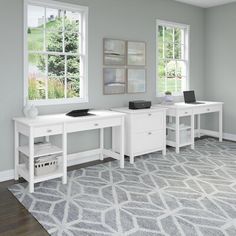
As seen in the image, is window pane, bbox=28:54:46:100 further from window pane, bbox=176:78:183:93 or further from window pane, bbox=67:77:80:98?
window pane, bbox=176:78:183:93

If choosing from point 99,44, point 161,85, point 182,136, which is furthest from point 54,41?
point 182,136

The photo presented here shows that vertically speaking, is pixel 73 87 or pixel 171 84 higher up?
pixel 171 84

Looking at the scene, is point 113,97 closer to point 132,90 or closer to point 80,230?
point 132,90

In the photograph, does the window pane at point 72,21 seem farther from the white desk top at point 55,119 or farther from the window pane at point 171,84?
the window pane at point 171,84

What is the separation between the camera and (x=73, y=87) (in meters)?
4.33

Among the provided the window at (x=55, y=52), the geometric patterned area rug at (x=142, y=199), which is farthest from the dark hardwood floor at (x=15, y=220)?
the window at (x=55, y=52)

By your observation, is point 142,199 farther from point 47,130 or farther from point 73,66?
point 73,66

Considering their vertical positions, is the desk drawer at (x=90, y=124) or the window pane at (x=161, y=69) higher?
the window pane at (x=161, y=69)

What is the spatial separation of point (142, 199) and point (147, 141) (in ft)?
5.03

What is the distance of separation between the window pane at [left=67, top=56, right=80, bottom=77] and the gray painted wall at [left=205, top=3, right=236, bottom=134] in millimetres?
3110

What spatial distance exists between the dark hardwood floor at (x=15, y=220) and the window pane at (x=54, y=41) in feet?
6.68

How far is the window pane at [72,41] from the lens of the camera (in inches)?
166

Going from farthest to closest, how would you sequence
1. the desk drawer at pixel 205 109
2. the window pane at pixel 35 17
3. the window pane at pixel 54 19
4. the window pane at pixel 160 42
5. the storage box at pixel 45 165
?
the window pane at pixel 160 42 < the desk drawer at pixel 205 109 < the window pane at pixel 54 19 < the window pane at pixel 35 17 < the storage box at pixel 45 165

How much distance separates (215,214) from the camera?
2691 mm
